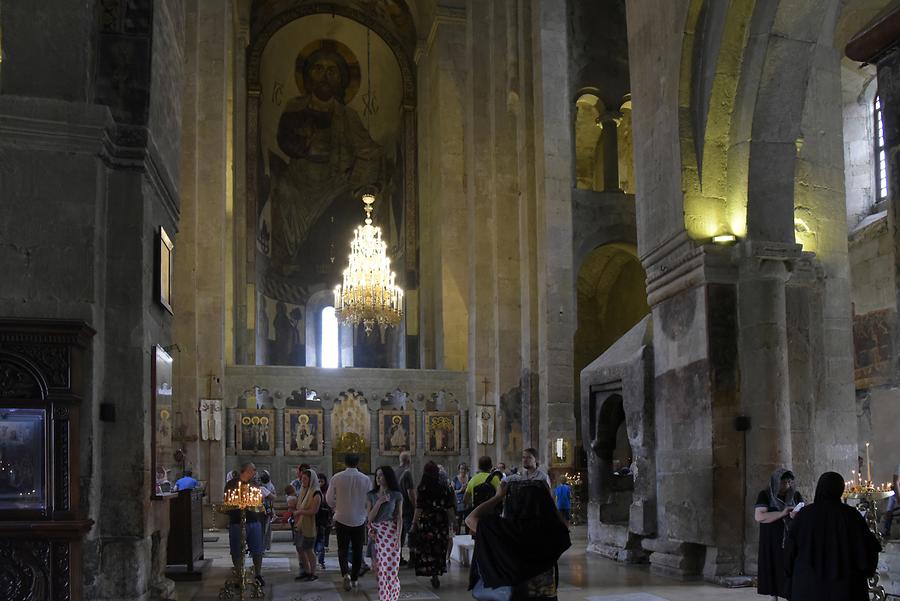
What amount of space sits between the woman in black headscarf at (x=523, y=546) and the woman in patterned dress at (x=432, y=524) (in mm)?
5313

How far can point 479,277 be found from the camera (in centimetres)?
2305

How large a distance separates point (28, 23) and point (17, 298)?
97.7 inches

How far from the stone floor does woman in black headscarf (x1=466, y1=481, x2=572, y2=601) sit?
14.6 feet

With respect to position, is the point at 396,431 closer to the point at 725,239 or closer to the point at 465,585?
the point at 465,585

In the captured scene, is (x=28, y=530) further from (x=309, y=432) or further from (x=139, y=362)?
(x=309, y=432)

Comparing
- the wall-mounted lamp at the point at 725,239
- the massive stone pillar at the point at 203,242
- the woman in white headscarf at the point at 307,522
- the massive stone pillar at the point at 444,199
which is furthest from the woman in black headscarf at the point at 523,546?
the massive stone pillar at the point at 444,199

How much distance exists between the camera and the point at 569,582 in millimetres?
10664

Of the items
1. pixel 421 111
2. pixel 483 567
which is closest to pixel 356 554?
pixel 483 567

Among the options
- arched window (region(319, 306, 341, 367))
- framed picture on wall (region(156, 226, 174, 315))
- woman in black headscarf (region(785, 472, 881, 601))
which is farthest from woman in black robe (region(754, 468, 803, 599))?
arched window (region(319, 306, 341, 367))

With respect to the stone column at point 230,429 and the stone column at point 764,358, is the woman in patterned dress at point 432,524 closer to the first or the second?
the stone column at point 764,358

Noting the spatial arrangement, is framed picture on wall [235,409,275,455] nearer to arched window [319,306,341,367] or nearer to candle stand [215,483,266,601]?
candle stand [215,483,266,601]

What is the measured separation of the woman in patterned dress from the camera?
10.5 meters

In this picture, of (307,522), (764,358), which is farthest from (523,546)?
(307,522)

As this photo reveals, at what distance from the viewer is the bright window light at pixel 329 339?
109ft
